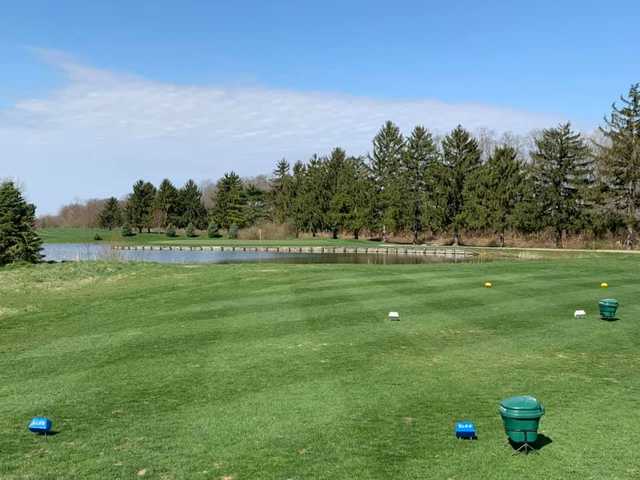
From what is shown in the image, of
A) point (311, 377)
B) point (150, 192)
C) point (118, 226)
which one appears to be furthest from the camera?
point (118, 226)

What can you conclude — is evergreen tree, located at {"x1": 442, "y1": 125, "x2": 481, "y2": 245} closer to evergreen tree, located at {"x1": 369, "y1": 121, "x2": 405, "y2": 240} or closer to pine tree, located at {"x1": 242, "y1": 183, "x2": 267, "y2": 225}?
evergreen tree, located at {"x1": 369, "y1": 121, "x2": 405, "y2": 240}

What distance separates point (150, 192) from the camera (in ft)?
371

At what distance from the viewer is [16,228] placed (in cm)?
3719

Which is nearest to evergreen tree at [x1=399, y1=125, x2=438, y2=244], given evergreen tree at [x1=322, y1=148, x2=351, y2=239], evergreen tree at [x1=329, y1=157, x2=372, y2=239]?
evergreen tree at [x1=329, y1=157, x2=372, y2=239]

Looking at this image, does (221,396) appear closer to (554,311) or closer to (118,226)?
(554,311)

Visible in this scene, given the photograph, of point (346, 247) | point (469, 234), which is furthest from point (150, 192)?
point (469, 234)

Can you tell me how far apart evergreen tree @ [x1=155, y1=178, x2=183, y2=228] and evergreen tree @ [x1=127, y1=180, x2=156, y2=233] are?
6.34 feet

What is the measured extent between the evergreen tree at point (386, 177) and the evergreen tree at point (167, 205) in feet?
144

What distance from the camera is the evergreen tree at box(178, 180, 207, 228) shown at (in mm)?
112688

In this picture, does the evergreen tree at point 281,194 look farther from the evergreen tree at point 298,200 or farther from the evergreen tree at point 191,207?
the evergreen tree at point 191,207

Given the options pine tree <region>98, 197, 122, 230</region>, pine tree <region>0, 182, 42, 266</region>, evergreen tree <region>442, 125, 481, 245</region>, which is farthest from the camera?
pine tree <region>98, 197, 122, 230</region>

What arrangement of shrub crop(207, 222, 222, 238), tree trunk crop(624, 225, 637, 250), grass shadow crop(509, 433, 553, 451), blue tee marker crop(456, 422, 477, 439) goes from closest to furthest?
grass shadow crop(509, 433, 553, 451), blue tee marker crop(456, 422, 477, 439), tree trunk crop(624, 225, 637, 250), shrub crop(207, 222, 222, 238)

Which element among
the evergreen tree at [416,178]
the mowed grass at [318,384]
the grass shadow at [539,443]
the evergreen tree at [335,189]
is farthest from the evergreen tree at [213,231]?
the grass shadow at [539,443]

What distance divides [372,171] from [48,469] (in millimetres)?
82826
